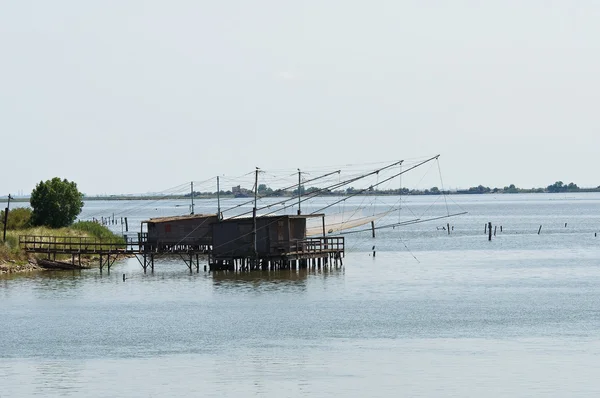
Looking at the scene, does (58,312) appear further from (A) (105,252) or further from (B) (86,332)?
(A) (105,252)

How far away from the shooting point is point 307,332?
159 feet

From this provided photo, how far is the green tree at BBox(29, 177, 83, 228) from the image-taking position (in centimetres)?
9831

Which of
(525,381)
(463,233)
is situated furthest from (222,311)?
(463,233)

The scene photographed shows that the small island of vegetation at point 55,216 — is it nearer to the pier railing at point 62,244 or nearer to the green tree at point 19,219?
the green tree at point 19,219

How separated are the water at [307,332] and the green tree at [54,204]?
649 inches

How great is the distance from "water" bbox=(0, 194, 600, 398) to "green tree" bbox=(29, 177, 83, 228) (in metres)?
16.5

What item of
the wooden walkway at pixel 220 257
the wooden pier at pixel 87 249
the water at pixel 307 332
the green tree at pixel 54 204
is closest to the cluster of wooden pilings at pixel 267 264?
the wooden walkway at pixel 220 257

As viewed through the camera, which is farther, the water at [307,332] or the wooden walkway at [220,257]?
the wooden walkway at [220,257]

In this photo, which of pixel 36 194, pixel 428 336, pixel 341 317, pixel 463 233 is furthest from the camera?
pixel 463 233

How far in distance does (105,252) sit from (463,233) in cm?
7241

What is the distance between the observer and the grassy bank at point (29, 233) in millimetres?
79250

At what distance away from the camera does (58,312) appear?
187 feet

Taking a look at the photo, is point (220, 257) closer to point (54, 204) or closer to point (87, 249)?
point (87, 249)

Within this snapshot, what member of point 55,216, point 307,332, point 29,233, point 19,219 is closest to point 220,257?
point 29,233
